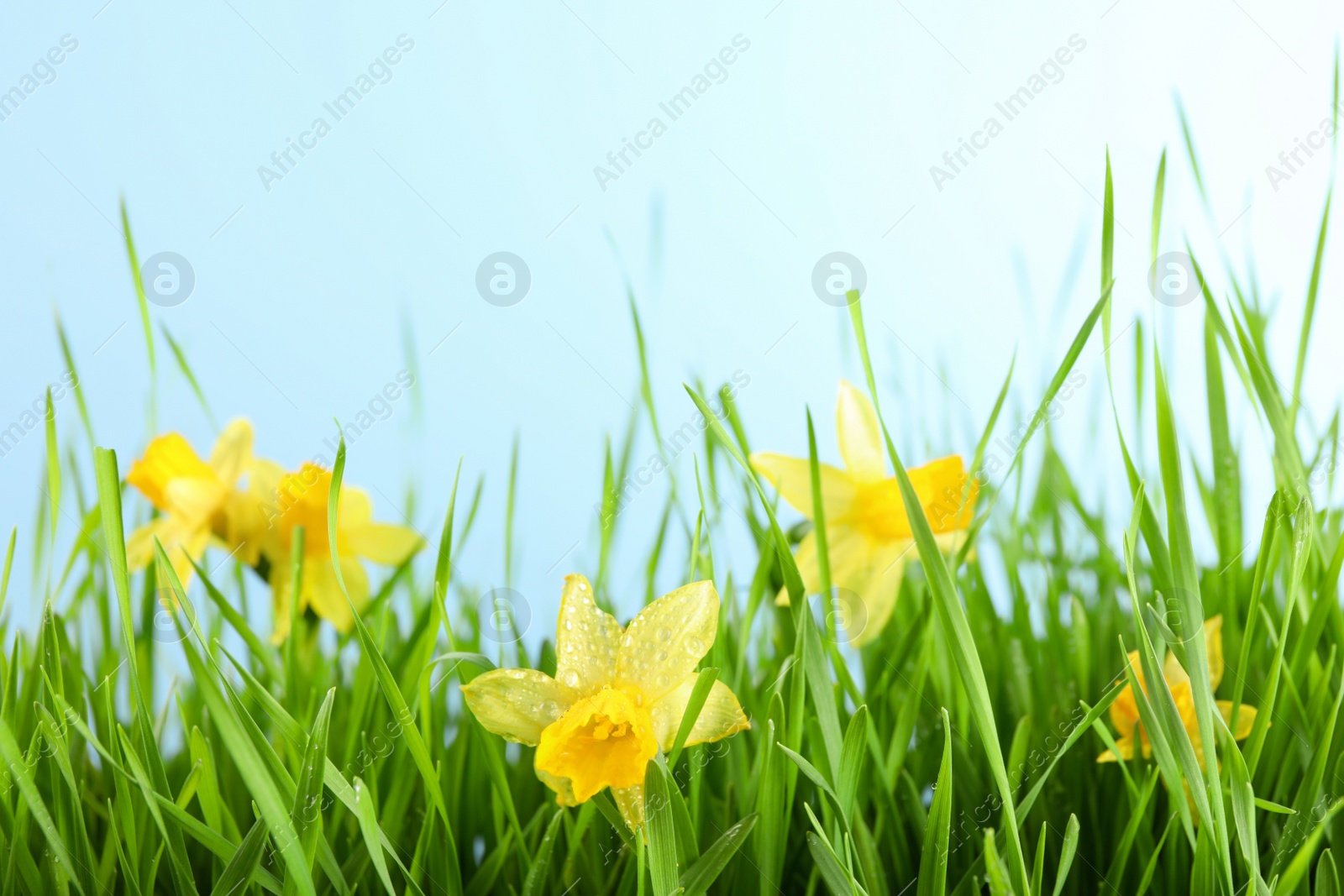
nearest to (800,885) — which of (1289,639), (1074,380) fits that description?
(1289,639)

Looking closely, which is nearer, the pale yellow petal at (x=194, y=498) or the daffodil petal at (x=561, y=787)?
the daffodil petal at (x=561, y=787)

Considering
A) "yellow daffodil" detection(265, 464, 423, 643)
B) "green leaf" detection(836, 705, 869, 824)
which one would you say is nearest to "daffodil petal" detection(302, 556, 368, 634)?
"yellow daffodil" detection(265, 464, 423, 643)

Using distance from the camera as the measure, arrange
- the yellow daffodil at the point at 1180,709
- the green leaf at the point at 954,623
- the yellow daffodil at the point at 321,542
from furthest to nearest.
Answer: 1. the yellow daffodil at the point at 321,542
2. the yellow daffodil at the point at 1180,709
3. the green leaf at the point at 954,623

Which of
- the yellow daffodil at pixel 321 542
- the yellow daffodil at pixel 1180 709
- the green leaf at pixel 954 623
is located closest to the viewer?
the green leaf at pixel 954 623

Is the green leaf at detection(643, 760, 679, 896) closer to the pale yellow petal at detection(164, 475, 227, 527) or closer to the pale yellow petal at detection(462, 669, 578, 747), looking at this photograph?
the pale yellow petal at detection(462, 669, 578, 747)

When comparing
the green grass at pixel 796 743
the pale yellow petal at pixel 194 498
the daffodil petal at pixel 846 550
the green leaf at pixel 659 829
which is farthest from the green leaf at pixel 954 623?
the pale yellow petal at pixel 194 498

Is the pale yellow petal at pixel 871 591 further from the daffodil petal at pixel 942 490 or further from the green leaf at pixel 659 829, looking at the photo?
the green leaf at pixel 659 829

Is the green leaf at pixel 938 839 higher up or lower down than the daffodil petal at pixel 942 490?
lower down

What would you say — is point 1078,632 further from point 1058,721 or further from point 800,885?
point 800,885
